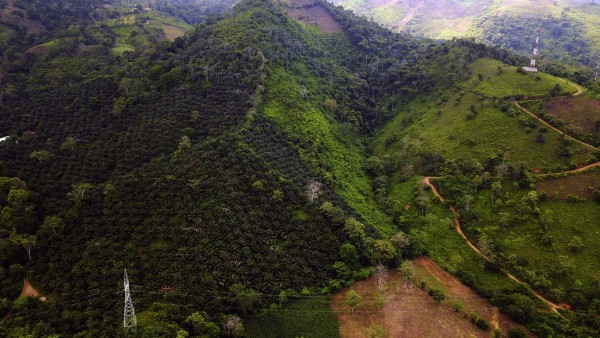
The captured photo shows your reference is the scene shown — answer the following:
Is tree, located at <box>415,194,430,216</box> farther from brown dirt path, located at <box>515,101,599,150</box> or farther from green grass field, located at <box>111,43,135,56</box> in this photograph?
green grass field, located at <box>111,43,135,56</box>

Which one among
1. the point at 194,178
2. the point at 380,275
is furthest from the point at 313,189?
the point at 194,178

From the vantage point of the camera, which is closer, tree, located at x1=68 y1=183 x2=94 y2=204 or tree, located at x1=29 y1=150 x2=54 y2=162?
tree, located at x1=68 y1=183 x2=94 y2=204

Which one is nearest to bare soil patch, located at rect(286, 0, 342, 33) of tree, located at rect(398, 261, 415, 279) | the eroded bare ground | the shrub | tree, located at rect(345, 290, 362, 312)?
tree, located at rect(398, 261, 415, 279)

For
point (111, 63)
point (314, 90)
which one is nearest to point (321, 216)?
point (314, 90)

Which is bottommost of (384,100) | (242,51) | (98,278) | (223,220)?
(98,278)

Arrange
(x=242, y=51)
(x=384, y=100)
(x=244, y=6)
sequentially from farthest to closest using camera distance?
(x=244, y=6) < (x=384, y=100) < (x=242, y=51)

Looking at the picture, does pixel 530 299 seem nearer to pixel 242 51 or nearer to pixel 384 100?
pixel 384 100

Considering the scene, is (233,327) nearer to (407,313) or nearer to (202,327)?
(202,327)
